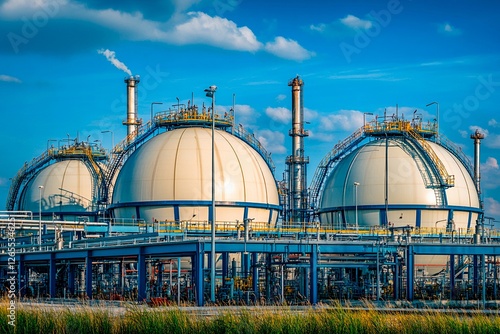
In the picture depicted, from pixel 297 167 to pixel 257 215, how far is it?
1347 cm

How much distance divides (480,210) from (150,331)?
48410 millimetres

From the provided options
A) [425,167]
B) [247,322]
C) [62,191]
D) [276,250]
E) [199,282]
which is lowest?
[199,282]

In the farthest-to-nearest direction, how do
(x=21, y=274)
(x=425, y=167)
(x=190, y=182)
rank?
(x=425, y=167) → (x=190, y=182) → (x=21, y=274)

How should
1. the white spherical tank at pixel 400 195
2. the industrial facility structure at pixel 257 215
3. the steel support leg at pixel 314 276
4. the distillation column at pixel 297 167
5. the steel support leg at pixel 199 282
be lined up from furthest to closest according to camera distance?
the distillation column at pixel 297 167 < the white spherical tank at pixel 400 195 < the industrial facility structure at pixel 257 215 < the steel support leg at pixel 314 276 < the steel support leg at pixel 199 282

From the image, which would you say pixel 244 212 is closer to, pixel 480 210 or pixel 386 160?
pixel 386 160

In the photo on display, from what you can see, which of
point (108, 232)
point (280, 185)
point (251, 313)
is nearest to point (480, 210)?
point (280, 185)

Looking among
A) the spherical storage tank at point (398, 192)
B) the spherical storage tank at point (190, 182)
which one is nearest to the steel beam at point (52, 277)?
the spherical storage tank at point (190, 182)

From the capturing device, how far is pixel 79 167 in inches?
3091

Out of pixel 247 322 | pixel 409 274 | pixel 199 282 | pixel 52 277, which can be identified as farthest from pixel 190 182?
pixel 247 322

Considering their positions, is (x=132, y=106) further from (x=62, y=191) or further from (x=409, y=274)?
(x=409, y=274)

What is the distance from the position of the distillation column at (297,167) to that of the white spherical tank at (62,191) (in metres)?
16.9

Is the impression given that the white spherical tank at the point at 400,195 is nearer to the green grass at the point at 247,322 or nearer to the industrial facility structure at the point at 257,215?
the industrial facility structure at the point at 257,215

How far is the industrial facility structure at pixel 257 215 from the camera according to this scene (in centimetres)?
5062

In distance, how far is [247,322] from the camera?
25.3 meters
